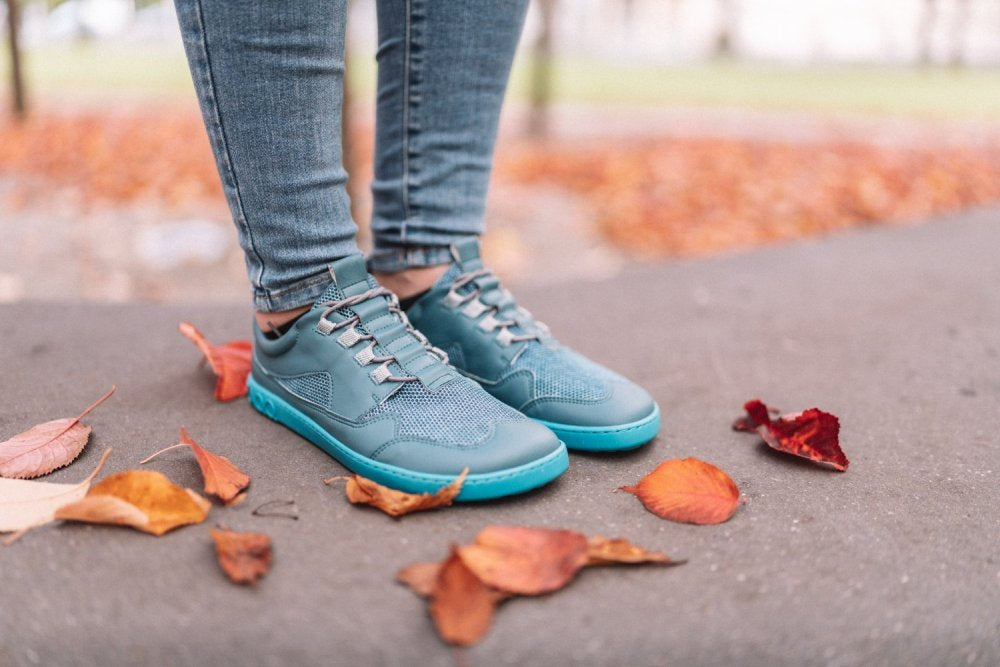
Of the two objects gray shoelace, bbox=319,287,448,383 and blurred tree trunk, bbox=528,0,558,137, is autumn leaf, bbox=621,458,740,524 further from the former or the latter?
blurred tree trunk, bbox=528,0,558,137

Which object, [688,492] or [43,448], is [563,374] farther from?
[43,448]

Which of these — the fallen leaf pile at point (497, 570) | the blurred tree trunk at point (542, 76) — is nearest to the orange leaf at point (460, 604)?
the fallen leaf pile at point (497, 570)

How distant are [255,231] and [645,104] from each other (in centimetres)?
882

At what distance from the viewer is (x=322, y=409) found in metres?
1.05

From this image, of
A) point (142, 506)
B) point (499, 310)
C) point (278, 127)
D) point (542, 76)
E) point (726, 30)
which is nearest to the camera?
point (142, 506)

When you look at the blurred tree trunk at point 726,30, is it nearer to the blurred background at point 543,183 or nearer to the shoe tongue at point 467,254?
the blurred background at point 543,183

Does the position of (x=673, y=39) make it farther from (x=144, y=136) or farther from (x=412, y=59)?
(x=412, y=59)

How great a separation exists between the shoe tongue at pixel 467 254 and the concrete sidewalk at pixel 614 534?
0.34 metres

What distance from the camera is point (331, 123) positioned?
1.02 m

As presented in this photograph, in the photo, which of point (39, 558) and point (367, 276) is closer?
point (39, 558)

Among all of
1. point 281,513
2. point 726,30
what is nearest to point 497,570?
point 281,513

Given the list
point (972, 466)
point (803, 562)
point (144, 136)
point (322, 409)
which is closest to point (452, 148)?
point (322, 409)

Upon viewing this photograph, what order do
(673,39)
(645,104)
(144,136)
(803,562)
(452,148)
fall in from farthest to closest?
(673,39) < (645,104) < (144,136) < (452,148) < (803,562)

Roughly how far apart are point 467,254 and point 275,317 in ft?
1.00
